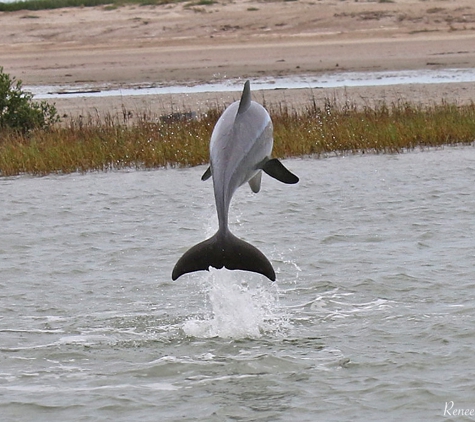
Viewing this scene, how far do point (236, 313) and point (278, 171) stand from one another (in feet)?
8.19

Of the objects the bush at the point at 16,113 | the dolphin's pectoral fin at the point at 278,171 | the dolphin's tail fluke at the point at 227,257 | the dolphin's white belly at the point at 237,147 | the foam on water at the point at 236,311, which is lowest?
the foam on water at the point at 236,311

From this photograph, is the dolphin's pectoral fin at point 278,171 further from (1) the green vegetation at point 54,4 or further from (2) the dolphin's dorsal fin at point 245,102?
(1) the green vegetation at point 54,4

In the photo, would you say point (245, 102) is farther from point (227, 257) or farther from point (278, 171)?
point (227, 257)

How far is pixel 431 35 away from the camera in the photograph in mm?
44750

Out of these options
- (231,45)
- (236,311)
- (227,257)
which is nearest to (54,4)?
(231,45)

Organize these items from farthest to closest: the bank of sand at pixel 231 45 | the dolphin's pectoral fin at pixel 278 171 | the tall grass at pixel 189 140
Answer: the bank of sand at pixel 231 45
the tall grass at pixel 189 140
the dolphin's pectoral fin at pixel 278 171

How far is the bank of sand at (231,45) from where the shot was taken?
1257 inches

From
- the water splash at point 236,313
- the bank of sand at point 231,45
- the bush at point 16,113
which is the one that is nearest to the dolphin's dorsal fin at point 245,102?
the water splash at point 236,313

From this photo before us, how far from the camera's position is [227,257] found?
7.93 m

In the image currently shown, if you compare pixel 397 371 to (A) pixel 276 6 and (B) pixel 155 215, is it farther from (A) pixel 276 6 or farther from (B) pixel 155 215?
(A) pixel 276 6

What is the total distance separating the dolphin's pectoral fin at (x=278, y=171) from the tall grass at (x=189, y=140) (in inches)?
445

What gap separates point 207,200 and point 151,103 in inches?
528

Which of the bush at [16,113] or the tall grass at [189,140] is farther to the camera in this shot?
the bush at [16,113]

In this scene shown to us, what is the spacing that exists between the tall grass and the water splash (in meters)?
8.48
